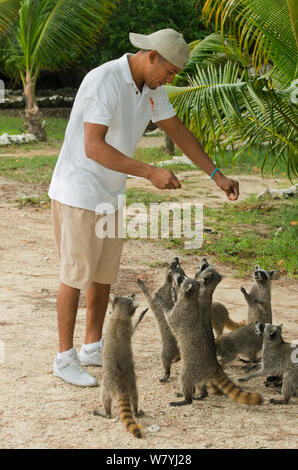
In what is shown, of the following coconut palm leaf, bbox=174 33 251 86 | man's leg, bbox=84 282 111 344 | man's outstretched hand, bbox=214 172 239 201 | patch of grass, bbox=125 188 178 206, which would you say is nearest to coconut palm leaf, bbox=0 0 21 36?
patch of grass, bbox=125 188 178 206

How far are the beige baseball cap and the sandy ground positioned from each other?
2073 mm

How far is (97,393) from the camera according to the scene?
3904mm

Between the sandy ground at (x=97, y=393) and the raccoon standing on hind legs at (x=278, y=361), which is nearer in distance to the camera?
the sandy ground at (x=97, y=393)

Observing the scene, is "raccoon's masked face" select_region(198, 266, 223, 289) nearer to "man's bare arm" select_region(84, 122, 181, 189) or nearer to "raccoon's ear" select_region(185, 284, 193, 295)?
"raccoon's ear" select_region(185, 284, 193, 295)

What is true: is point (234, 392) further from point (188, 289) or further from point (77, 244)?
point (77, 244)

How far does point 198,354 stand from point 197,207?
6.16 m

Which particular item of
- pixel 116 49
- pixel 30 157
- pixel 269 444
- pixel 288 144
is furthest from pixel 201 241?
pixel 116 49

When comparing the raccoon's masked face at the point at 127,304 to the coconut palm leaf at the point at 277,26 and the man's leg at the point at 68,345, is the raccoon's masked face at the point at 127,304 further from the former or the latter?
the coconut palm leaf at the point at 277,26

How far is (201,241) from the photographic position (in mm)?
8016

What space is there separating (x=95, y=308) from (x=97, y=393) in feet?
2.09

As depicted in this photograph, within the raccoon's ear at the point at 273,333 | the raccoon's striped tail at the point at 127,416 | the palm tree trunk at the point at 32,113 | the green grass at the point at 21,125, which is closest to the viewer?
the raccoon's striped tail at the point at 127,416

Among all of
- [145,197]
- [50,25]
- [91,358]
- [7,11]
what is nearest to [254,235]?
[145,197]

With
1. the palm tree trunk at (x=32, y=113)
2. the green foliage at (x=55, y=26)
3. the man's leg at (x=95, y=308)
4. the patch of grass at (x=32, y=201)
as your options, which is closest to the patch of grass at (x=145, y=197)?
the patch of grass at (x=32, y=201)

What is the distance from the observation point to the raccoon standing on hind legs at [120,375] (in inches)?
135
